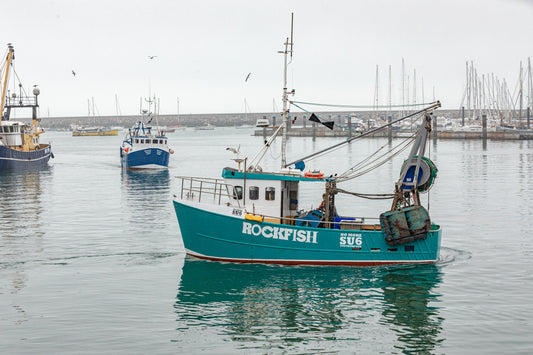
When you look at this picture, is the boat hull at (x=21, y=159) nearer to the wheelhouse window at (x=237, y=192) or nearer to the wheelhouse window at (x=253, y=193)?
the wheelhouse window at (x=237, y=192)

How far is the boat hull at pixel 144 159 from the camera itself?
Answer: 7114 cm

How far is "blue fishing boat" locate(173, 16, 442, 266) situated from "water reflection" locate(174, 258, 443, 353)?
0.51 metres

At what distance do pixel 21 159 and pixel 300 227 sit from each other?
191 ft

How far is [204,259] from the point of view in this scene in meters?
25.0

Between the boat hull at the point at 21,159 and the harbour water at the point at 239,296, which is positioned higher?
the boat hull at the point at 21,159

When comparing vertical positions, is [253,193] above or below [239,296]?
above

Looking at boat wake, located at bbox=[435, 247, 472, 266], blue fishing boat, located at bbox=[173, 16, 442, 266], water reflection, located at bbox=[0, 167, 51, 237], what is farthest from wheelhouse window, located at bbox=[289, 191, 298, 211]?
water reflection, located at bbox=[0, 167, 51, 237]

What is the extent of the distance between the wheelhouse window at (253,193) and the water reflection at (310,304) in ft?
8.81

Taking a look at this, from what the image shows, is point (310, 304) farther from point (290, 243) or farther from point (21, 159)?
point (21, 159)

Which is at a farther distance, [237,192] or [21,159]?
[21,159]

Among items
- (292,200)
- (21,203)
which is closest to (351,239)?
(292,200)

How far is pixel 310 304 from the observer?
66.8ft

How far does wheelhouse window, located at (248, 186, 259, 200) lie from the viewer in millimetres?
24734

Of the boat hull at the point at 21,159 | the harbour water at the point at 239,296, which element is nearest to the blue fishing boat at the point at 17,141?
the boat hull at the point at 21,159
